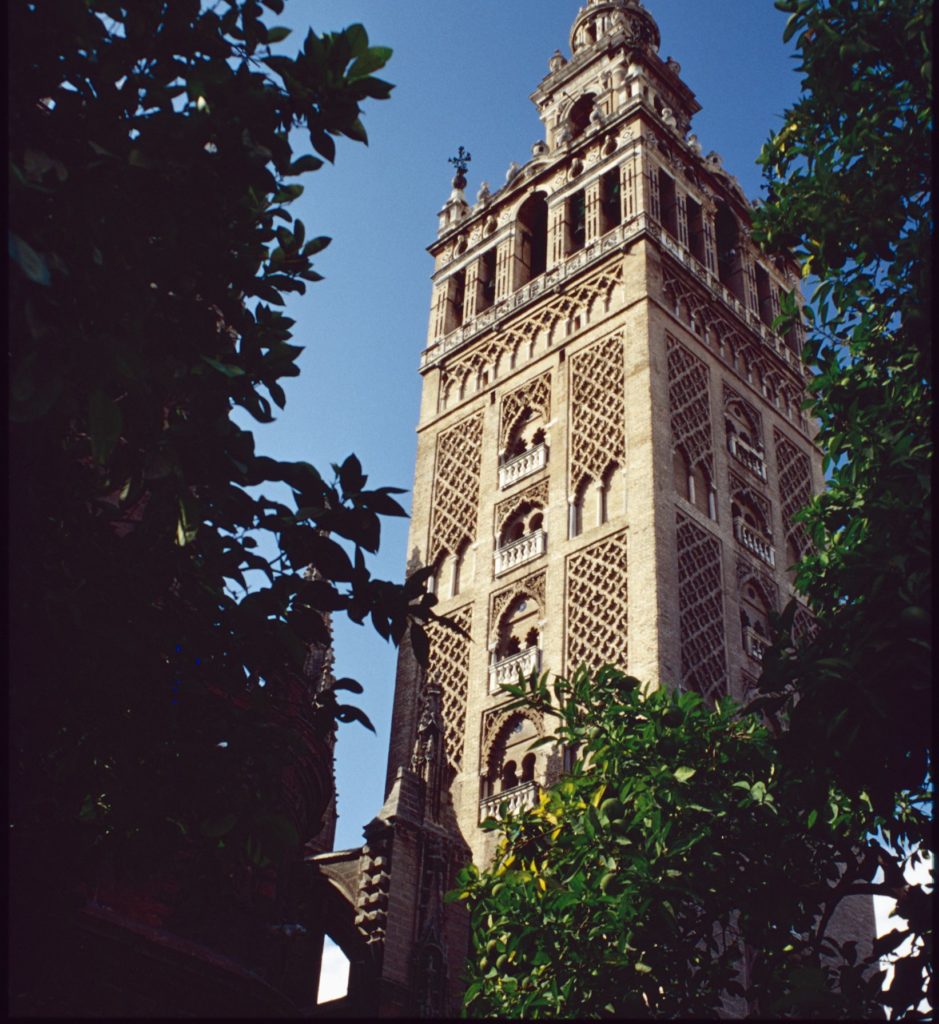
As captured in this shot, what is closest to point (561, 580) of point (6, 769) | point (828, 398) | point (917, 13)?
point (828, 398)

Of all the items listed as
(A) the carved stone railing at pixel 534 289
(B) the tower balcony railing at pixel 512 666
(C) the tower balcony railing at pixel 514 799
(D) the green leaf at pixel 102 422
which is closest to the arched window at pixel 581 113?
(A) the carved stone railing at pixel 534 289

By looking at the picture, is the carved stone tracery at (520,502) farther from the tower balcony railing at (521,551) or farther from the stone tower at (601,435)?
the tower balcony railing at (521,551)

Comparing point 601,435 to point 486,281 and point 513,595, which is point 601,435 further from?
point 486,281

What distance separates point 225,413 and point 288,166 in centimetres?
161

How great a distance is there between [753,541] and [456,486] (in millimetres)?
6631

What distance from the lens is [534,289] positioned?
2919 centimetres

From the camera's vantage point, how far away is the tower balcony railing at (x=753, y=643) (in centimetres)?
2338

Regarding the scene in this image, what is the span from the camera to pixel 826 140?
9.95 m

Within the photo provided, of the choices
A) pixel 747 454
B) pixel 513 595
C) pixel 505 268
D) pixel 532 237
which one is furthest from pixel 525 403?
pixel 532 237

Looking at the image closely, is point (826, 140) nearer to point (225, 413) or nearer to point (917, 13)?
point (917, 13)

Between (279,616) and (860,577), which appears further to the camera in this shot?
(860,577)

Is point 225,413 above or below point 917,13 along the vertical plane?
below

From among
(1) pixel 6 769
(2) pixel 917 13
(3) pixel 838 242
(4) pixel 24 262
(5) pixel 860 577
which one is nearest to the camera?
(4) pixel 24 262

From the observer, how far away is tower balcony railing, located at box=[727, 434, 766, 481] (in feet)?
87.5
